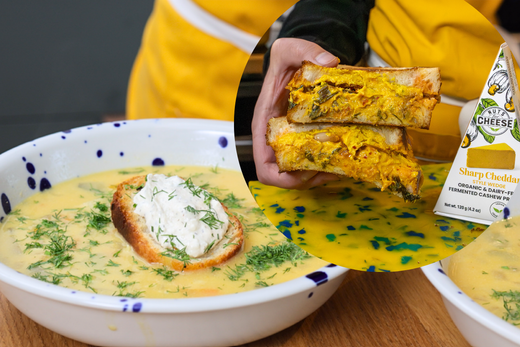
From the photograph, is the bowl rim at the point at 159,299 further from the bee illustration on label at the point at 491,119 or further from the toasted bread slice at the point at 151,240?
the bee illustration on label at the point at 491,119

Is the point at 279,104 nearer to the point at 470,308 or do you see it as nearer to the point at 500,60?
the point at 500,60

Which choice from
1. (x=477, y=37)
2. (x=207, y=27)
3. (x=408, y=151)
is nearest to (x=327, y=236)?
(x=408, y=151)

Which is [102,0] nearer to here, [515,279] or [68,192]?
[68,192]

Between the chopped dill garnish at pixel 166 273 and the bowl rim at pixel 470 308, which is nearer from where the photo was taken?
the bowl rim at pixel 470 308

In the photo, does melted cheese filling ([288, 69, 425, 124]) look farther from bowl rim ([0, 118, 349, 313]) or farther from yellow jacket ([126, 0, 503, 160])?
bowl rim ([0, 118, 349, 313])

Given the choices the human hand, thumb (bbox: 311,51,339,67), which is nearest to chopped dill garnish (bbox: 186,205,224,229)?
the human hand

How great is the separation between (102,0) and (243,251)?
3221 mm

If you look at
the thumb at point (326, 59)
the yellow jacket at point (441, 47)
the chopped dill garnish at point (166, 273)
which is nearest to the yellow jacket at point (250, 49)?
the yellow jacket at point (441, 47)

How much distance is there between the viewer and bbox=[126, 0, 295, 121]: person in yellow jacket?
2.41m

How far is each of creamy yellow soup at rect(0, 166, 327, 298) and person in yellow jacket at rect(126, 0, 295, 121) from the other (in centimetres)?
99

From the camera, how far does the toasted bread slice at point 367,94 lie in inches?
41.6

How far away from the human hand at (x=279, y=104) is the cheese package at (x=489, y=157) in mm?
307

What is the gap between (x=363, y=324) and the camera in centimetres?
128

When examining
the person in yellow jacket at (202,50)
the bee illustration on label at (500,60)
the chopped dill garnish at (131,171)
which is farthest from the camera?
the person in yellow jacket at (202,50)
